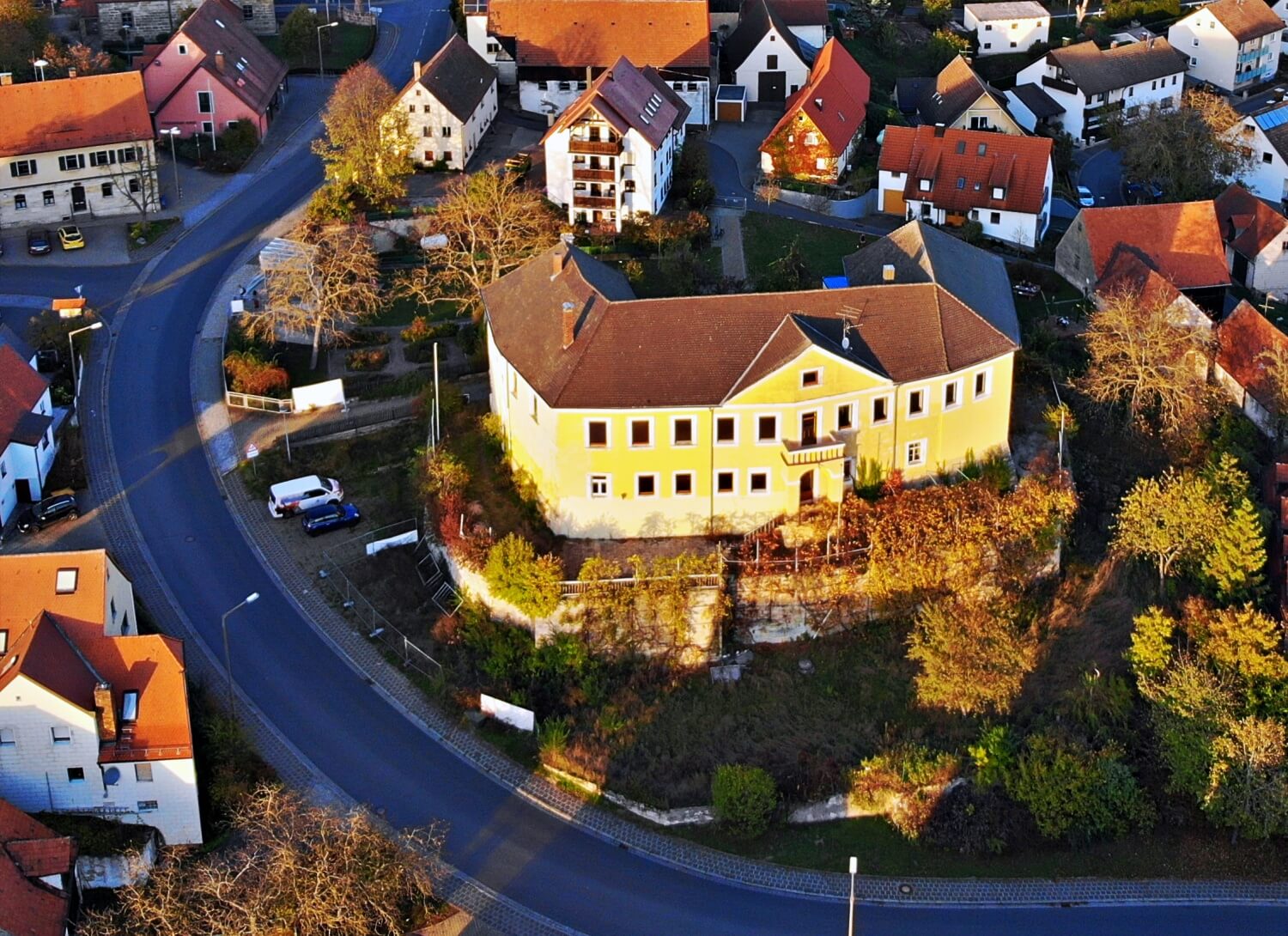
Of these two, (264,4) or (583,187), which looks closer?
(583,187)

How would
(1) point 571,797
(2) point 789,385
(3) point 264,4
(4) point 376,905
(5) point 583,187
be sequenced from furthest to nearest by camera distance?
(3) point 264,4
(5) point 583,187
(2) point 789,385
(1) point 571,797
(4) point 376,905

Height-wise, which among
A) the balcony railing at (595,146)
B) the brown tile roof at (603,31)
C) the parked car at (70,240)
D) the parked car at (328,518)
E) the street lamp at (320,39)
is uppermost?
the brown tile roof at (603,31)

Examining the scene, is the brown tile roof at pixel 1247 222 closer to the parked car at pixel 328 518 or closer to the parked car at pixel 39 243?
the parked car at pixel 328 518

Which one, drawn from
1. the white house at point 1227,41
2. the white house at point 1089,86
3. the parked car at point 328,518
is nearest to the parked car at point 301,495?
the parked car at point 328,518

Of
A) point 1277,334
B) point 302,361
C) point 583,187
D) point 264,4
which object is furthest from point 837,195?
point 264,4

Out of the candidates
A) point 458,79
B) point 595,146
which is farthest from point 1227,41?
point 595,146

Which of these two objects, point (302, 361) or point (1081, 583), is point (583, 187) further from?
point (1081, 583)

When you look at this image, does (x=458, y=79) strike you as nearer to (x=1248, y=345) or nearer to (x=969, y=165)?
(x=969, y=165)
